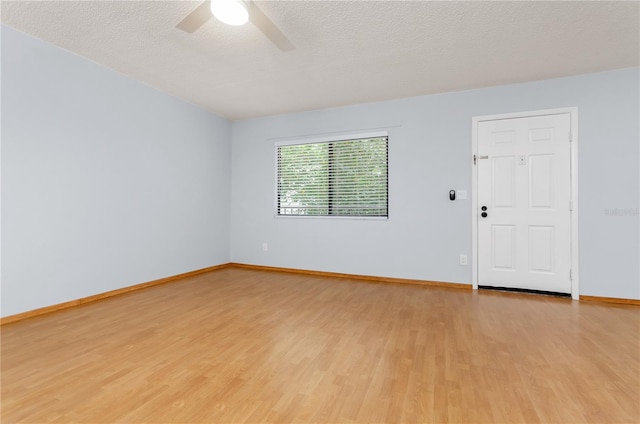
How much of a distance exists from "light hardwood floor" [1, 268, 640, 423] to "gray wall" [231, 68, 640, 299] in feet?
2.65

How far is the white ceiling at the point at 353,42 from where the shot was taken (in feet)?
7.54

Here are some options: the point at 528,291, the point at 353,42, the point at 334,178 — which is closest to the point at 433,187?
the point at 334,178

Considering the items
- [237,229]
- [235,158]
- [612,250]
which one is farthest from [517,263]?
[235,158]

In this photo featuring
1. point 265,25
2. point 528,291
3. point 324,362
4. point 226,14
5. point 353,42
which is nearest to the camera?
point 324,362

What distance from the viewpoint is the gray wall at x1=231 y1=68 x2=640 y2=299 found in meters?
3.26

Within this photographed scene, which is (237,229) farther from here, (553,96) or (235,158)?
(553,96)

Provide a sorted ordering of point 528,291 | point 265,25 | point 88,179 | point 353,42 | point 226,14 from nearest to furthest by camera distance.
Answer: point 226,14 → point 265,25 → point 353,42 → point 88,179 → point 528,291

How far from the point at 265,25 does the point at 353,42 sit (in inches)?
37.4

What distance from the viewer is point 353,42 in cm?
273

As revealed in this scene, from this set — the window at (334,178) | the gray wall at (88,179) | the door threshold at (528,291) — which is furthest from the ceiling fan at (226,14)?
the door threshold at (528,291)

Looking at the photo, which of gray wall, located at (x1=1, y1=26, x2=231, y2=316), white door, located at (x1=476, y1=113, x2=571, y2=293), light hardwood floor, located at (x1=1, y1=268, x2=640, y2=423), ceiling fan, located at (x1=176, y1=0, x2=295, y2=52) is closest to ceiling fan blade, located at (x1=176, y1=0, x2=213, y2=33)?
ceiling fan, located at (x1=176, y1=0, x2=295, y2=52)

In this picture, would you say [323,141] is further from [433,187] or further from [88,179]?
[88,179]

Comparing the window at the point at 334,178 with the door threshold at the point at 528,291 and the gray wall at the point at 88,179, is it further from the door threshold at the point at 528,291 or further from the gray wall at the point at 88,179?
the door threshold at the point at 528,291

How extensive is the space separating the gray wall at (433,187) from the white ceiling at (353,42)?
0.30 metres
